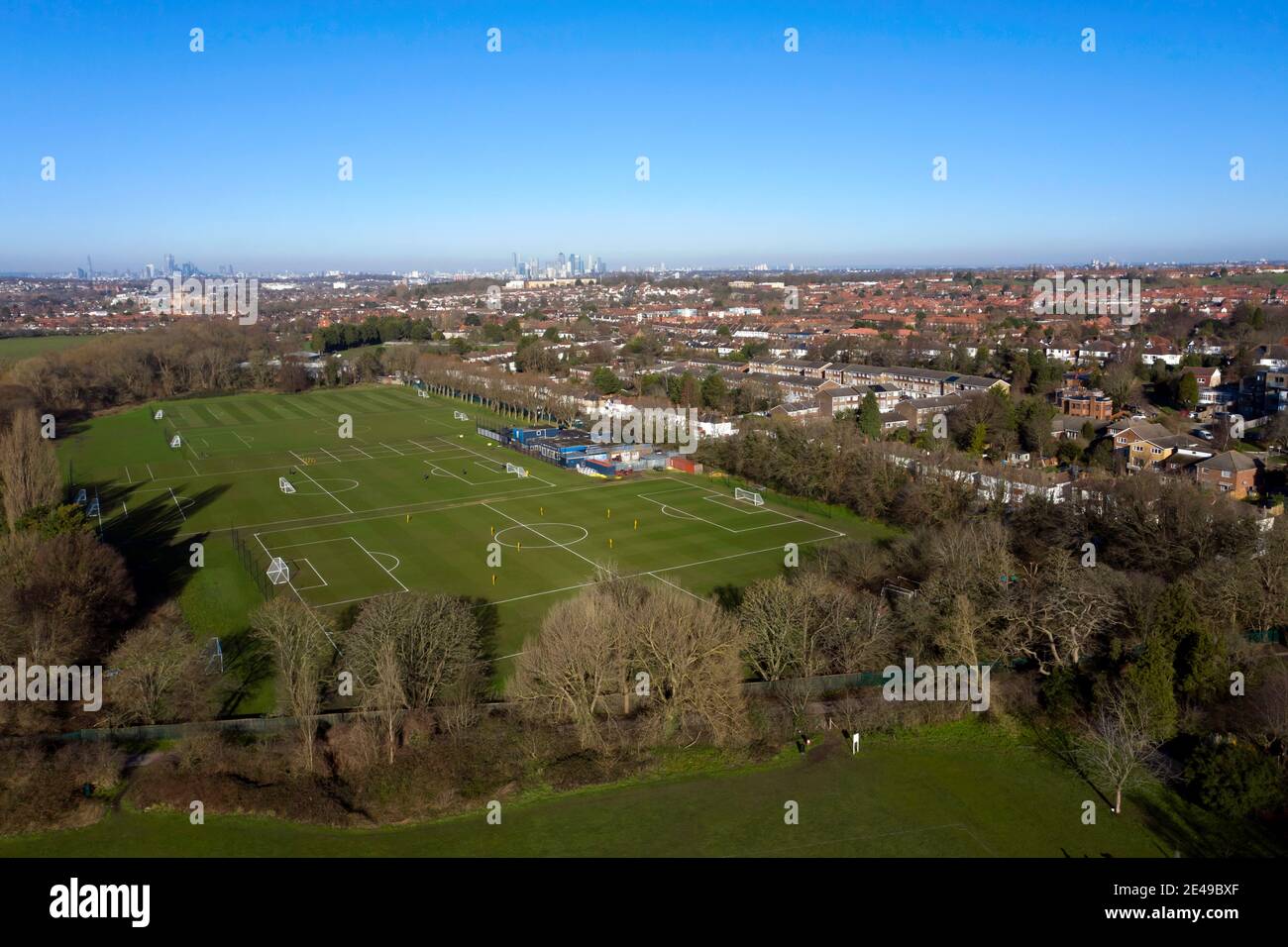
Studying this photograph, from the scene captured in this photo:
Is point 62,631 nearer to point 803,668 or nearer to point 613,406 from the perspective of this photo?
point 803,668

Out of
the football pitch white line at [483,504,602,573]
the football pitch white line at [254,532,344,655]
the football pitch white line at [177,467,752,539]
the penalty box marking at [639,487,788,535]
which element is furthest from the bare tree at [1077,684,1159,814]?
the penalty box marking at [639,487,788,535]

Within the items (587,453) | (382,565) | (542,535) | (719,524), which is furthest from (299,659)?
(587,453)

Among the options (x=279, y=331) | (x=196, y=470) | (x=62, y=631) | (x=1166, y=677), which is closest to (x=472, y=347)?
(x=279, y=331)

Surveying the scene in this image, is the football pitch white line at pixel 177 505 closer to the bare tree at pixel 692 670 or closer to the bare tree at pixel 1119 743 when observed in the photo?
the bare tree at pixel 692 670

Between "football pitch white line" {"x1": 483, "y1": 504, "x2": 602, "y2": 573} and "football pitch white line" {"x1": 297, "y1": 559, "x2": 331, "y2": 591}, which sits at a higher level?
"football pitch white line" {"x1": 483, "y1": 504, "x2": 602, "y2": 573}

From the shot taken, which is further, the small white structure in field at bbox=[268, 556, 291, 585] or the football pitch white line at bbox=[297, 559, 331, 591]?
the small white structure in field at bbox=[268, 556, 291, 585]

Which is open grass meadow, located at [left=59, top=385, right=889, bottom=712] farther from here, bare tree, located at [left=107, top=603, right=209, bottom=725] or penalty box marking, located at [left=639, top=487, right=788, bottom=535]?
bare tree, located at [left=107, top=603, right=209, bottom=725]
